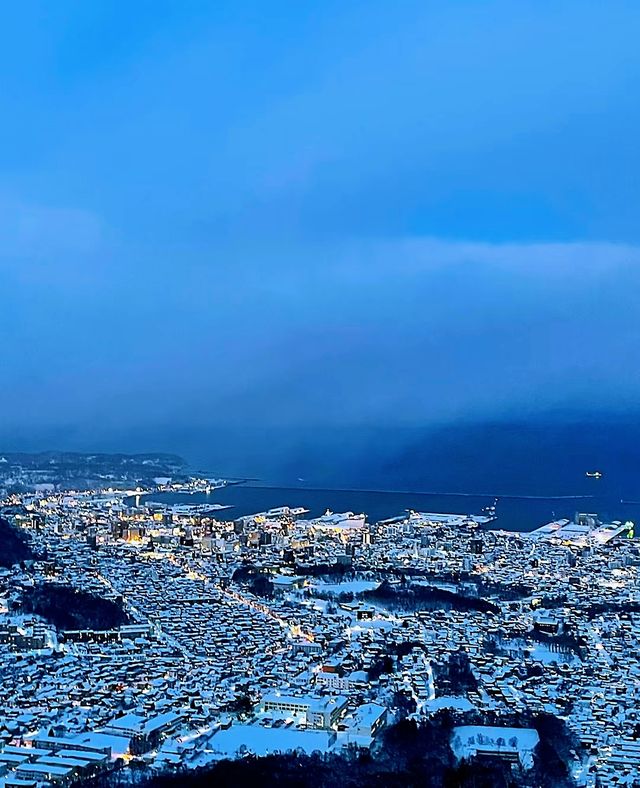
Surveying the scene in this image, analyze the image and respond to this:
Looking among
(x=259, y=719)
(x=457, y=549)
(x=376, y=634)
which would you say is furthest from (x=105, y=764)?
(x=457, y=549)

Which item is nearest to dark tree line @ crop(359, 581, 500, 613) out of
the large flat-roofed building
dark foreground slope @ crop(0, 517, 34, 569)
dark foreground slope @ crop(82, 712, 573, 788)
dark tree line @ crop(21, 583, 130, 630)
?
dark tree line @ crop(21, 583, 130, 630)

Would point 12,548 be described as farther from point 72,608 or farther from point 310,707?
point 310,707

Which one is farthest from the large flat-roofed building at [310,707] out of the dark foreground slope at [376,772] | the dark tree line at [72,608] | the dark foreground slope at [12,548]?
the dark foreground slope at [12,548]

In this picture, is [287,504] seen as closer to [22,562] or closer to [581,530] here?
[581,530]

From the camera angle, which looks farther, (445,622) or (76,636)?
(445,622)

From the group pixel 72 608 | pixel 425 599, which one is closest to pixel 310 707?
pixel 72 608

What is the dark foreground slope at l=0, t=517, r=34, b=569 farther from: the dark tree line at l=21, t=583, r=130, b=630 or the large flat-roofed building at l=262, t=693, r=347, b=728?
the large flat-roofed building at l=262, t=693, r=347, b=728

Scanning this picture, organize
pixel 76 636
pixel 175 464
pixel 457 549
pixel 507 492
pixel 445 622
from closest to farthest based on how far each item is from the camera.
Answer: pixel 76 636 → pixel 445 622 → pixel 457 549 → pixel 507 492 → pixel 175 464

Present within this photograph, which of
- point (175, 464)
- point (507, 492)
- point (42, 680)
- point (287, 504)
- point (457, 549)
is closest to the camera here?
point (42, 680)
